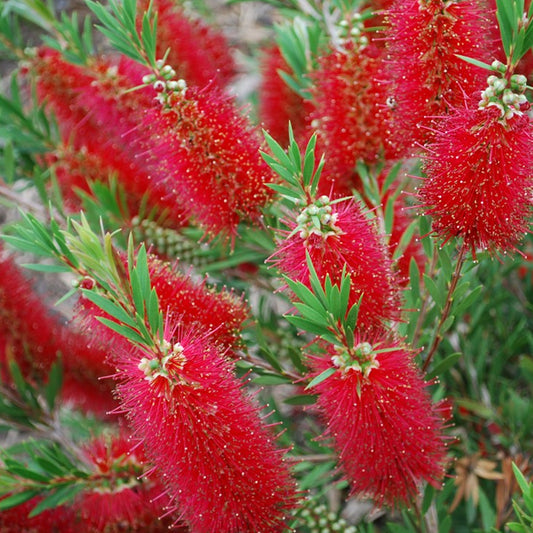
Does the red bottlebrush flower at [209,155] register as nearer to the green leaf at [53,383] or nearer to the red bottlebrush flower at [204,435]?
the red bottlebrush flower at [204,435]

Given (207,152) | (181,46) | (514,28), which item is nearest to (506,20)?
(514,28)

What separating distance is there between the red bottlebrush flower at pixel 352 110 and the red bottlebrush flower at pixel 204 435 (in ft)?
0.98

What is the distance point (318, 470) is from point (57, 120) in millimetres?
767

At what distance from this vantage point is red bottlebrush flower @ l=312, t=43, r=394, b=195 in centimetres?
87

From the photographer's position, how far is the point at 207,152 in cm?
82

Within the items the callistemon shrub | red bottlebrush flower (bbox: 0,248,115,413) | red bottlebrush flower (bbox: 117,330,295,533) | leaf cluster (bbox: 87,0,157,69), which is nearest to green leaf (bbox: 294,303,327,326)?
the callistemon shrub

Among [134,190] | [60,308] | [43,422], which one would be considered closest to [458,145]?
[134,190]

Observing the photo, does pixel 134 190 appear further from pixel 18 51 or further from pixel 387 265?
pixel 387 265

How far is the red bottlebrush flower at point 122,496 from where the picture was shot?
92cm

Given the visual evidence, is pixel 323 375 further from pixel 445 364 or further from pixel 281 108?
pixel 281 108

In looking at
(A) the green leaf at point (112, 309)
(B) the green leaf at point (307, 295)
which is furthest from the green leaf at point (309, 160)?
(A) the green leaf at point (112, 309)

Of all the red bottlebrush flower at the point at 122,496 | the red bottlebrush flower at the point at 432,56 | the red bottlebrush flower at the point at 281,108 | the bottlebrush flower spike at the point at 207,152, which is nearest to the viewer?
the red bottlebrush flower at the point at 432,56

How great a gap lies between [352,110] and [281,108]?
0.35m

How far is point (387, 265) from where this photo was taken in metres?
0.71
